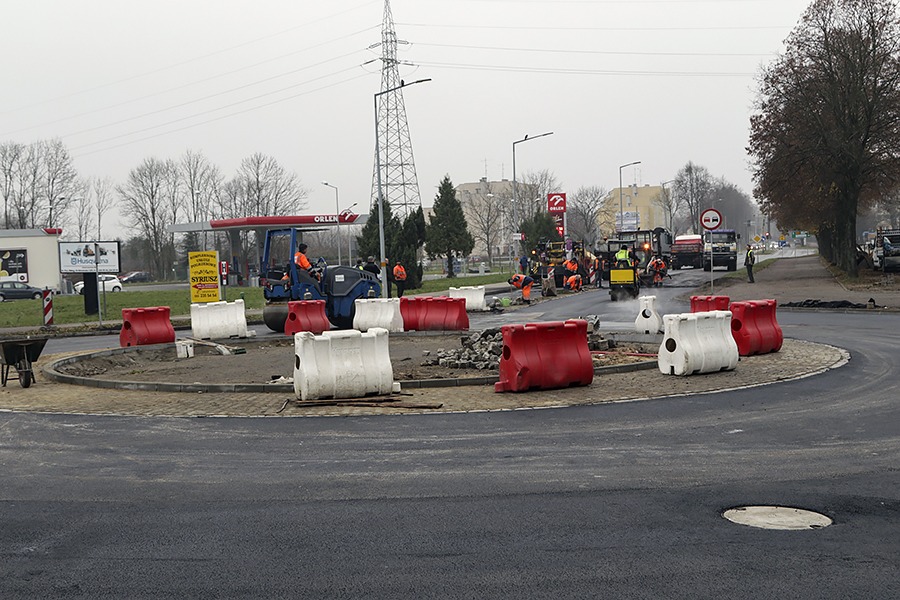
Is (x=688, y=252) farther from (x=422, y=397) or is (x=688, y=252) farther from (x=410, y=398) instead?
(x=410, y=398)

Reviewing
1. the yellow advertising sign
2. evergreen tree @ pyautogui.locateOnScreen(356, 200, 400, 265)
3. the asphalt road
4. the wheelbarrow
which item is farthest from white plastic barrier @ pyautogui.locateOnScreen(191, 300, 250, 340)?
evergreen tree @ pyautogui.locateOnScreen(356, 200, 400, 265)

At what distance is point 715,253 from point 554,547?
6446 cm

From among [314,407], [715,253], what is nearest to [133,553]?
[314,407]

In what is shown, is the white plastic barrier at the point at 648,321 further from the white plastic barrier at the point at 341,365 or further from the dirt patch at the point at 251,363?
the white plastic barrier at the point at 341,365

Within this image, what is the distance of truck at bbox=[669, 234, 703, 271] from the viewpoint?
72.4m

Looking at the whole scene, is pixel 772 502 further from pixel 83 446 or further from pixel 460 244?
pixel 460 244

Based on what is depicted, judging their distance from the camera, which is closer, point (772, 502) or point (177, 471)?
point (772, 502)

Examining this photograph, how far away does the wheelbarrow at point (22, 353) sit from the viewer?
15.4m

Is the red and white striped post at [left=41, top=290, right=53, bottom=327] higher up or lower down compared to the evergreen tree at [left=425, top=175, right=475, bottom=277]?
lower down

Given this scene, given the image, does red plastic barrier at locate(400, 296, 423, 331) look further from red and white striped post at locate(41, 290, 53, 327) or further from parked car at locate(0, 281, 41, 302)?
parked car at locate(0, 281, 41, 302)

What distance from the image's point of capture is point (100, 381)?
15469 millimetres

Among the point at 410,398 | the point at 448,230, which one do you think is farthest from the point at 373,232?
the point at 410,398

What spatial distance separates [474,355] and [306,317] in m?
7.85

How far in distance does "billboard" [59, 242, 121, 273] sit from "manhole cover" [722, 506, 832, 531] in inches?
1188
